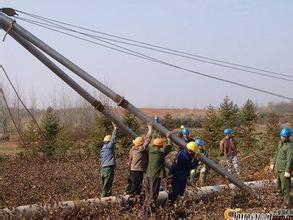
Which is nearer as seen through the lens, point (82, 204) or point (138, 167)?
point (82, 204)

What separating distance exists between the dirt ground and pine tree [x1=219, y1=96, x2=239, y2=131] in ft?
16.2

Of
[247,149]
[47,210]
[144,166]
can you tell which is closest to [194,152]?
[144,166]

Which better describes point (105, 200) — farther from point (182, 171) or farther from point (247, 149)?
point (247, 149)

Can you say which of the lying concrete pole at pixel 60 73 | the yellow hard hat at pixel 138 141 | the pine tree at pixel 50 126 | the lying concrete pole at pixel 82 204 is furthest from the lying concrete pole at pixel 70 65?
the pine tree at pixel 50 126

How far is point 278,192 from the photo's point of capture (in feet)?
36.1

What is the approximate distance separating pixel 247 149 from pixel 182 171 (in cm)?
1383

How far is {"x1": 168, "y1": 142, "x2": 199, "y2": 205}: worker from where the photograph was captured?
9938 millimetres

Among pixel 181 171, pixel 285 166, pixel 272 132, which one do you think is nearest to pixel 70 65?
pixel 181 171

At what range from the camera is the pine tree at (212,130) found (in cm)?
2473

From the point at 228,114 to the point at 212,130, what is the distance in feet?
3.92

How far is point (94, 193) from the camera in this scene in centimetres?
1213

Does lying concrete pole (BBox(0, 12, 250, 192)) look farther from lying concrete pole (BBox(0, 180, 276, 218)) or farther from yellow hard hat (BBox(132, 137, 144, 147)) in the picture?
lying concrete pole (BBox(0, 180, 276, 218))

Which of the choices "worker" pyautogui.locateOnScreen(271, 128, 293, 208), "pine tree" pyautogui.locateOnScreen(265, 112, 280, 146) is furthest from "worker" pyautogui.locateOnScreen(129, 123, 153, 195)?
"pine tree" pyautogui.locateOnScreen(265, 112, 280, 146)

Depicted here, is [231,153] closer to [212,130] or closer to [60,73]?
[60,73]
